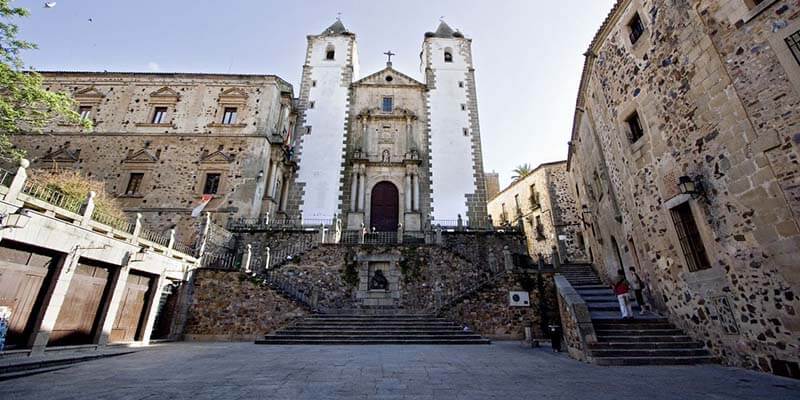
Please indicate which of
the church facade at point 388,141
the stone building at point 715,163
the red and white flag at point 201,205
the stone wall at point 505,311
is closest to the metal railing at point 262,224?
the church facade at point 388,141

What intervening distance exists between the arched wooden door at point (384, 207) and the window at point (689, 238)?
14.8 m

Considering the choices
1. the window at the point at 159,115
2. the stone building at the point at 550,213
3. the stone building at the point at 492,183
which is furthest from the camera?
the stone building at the point at 492,183

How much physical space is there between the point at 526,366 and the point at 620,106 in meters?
8.12

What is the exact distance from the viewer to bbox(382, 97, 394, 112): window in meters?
24.3

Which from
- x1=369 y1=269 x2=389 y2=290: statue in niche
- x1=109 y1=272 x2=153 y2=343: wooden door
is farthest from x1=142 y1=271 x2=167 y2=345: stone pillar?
x1=369 y1=269 x2=389 y2=290: statue in niche

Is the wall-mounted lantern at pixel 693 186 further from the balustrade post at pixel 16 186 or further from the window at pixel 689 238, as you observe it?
the balustrade post at pixel 16 186

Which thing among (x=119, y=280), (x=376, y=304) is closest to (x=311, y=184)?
(x=376, y=304)

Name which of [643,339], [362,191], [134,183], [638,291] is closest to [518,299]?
[638,291]

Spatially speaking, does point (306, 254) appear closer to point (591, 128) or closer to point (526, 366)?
point (526, 366)

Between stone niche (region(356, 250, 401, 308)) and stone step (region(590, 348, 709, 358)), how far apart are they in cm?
835

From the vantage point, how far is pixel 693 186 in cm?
689

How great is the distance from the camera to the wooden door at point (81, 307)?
28.2 ft

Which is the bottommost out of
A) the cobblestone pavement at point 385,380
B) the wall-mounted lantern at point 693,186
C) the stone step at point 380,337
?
the cobblestone pavement at point 385,380

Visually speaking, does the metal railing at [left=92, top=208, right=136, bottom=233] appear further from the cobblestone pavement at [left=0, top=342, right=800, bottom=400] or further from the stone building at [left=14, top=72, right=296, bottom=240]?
the stone building at [left=14, top=72, right=296, bottom=240]
